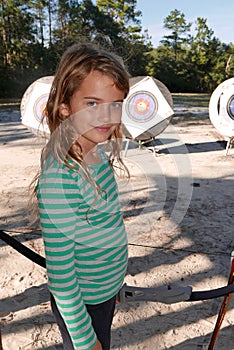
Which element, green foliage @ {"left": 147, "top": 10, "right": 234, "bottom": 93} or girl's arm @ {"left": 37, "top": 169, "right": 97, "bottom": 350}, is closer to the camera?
girl's arm @ {"left": 37, "top": 169, "right": 97, "bottom": 350}

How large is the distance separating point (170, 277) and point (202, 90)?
85.1 feet

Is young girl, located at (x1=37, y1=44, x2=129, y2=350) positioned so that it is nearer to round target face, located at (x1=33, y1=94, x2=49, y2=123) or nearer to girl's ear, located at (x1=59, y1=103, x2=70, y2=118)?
girl's ear, located at (x1=59, y1=103, x2=70, y2=118)

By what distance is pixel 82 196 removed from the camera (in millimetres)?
747

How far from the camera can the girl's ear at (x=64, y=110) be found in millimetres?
808

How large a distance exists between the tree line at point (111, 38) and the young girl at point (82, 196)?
1179cm

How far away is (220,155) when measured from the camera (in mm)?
5074

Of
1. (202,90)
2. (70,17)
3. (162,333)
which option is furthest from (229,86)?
(202,90)

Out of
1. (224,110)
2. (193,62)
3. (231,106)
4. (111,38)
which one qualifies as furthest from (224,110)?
(193,62)

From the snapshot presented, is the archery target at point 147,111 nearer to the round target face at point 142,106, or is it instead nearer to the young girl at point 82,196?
the round target face at point 142,106

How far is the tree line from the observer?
17.8 meters

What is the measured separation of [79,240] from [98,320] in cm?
28

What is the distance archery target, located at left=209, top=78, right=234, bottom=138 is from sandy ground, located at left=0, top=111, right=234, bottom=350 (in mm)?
603

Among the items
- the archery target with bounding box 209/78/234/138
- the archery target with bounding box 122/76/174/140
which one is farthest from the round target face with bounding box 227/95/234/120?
the archery target with bounding box 122/76/174/140

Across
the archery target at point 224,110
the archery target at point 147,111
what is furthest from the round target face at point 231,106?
the archery target at point 147,111
